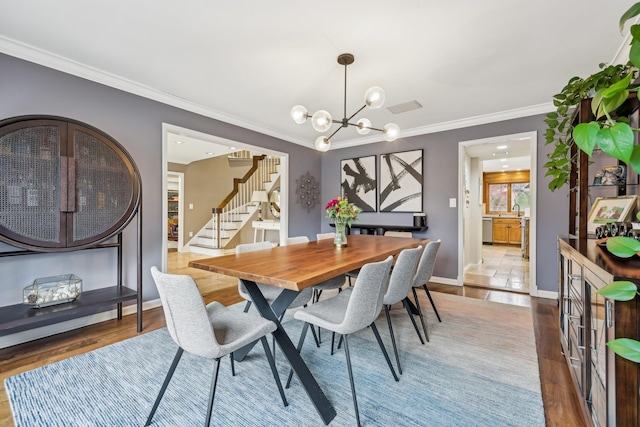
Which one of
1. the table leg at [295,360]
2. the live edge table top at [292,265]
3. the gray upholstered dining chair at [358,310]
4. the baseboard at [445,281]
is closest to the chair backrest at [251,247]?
the live edge table top at [292,265]

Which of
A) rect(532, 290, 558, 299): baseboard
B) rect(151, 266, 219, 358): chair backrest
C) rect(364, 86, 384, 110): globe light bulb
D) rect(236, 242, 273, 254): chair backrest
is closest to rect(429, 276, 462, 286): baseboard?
rect(532, 290, 558, 299): baseboard

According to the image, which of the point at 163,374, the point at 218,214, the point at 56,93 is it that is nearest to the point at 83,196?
the point at 56,93

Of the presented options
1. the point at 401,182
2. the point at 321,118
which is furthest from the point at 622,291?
the point at 401,182

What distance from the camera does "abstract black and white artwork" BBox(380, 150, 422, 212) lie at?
179 inches

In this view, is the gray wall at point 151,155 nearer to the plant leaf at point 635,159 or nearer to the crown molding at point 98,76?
the crown molding at point 98,76

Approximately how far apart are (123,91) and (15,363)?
8.25 ft

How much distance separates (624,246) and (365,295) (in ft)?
3.32

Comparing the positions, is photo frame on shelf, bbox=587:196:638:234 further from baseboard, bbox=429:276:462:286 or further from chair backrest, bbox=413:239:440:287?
baseboard, bbox=429:276:462:286

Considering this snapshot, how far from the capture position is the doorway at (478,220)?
370cm

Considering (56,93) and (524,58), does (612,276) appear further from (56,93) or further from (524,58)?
(56,93)

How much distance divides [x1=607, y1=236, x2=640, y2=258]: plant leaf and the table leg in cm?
139

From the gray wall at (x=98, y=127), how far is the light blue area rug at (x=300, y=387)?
0.90 m

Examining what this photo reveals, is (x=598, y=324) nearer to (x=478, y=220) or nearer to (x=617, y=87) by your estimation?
(x=617, y=87)

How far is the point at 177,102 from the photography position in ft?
11.1
